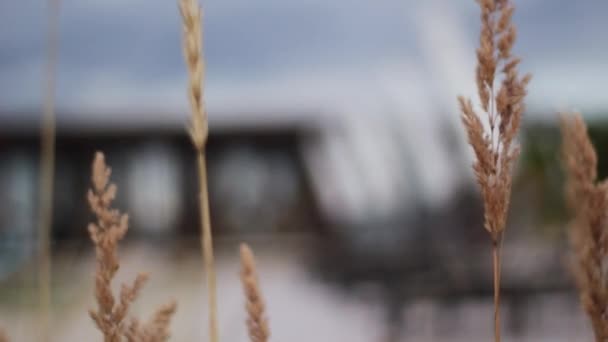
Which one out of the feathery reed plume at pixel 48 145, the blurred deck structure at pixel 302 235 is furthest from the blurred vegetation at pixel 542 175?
the feathery reed plume at pixel 48 145

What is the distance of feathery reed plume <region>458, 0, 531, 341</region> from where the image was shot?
0.70 metres

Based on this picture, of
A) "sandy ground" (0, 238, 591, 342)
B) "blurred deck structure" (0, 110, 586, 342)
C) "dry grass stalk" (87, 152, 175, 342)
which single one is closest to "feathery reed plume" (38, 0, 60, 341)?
"dry grass stalk" (87, 152, 175, 342)

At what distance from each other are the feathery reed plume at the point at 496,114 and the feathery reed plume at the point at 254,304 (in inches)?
9.2

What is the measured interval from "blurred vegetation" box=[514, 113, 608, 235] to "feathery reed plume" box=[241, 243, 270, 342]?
39.7ft

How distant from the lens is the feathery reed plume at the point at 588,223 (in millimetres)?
679

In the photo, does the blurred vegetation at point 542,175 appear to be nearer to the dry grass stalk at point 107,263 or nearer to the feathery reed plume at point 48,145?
the feathery reed plume at point 48,145

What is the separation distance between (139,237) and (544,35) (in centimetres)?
5249

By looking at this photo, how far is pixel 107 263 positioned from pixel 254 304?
149 millimetres

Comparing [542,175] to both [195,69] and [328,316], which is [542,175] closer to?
[328,316]

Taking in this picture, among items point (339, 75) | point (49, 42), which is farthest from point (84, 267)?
point (49, 42)

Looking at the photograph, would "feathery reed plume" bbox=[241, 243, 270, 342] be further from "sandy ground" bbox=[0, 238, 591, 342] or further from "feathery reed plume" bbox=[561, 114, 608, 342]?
"sandy ground" bbox=[0, 238, 591, 342]

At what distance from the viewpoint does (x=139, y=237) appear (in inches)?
651

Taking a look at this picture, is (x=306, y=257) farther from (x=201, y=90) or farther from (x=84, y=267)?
(x=201, y=90)

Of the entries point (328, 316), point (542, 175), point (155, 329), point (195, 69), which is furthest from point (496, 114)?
point (542, 175)
